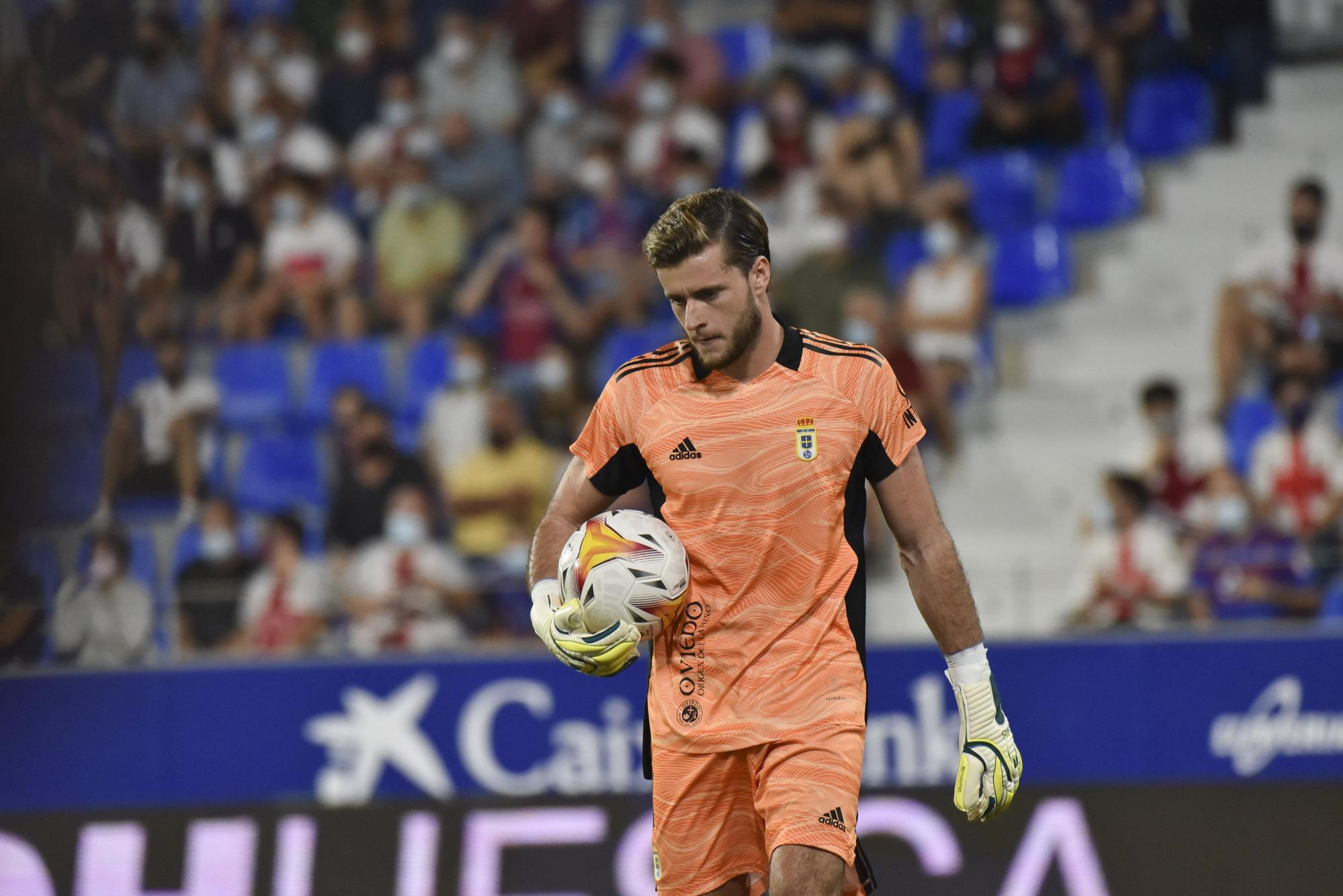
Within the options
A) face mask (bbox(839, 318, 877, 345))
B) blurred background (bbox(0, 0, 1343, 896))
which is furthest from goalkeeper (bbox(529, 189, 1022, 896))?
face mask (bbox(839, 318, 877, 345))

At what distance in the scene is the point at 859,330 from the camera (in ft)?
33.5

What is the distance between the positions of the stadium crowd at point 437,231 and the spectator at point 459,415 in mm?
23

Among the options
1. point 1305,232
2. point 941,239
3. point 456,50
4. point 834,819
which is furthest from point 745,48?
point 834,819

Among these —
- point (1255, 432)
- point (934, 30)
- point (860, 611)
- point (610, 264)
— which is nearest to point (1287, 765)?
point (1255, 432)

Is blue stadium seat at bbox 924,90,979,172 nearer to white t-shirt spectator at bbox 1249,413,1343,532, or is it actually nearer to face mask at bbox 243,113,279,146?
white t-shirt spectator at bbox 1249,413,1343,532

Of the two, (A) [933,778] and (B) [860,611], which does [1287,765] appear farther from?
(B) [860,611]

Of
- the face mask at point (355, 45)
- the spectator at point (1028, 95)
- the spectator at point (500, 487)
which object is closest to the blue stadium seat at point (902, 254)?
the spectator at point (1028, 95)

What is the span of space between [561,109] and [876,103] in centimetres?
218

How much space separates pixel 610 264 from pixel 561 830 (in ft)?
17.9

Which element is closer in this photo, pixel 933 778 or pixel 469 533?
pixel 933 778

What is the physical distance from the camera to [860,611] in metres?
4.41

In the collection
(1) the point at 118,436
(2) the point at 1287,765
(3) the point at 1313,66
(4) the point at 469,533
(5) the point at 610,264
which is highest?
(3) the point at 1313,66

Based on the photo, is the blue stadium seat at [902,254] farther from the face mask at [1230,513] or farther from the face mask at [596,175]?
the face mask at [1230,513]

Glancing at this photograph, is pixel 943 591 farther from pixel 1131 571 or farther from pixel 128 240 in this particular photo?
pixel 128 240
